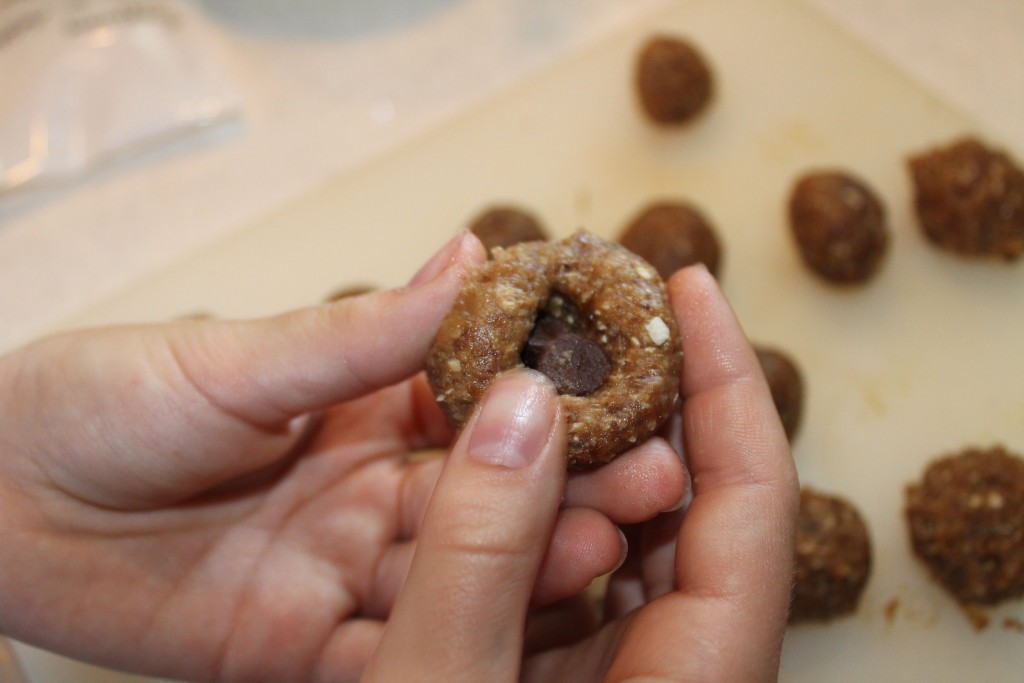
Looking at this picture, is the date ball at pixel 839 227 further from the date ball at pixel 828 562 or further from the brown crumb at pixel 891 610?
the brown crumb at pixel 891 610

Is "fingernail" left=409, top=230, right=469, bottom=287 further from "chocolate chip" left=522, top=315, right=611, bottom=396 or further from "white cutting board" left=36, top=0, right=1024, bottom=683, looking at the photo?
"white cutting board" left=36, top=0, right=1024, bottom=683

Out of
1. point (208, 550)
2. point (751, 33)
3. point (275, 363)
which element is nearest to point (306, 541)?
point (208, 550)

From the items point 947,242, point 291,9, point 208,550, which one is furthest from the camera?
point 291,9

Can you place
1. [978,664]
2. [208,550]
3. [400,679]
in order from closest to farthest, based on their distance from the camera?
[400,679] < [208,550] < [978,664]

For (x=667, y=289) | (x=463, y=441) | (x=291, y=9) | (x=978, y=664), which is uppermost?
(x=291, y=9)

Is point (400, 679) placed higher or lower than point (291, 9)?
lower

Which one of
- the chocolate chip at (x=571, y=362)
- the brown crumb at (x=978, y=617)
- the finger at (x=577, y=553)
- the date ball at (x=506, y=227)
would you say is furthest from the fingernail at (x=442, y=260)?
the brown crumb at (x=978, y=617)

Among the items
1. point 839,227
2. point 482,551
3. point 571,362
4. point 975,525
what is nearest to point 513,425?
point 482,551

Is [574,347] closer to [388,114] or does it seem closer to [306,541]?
[306,541]
